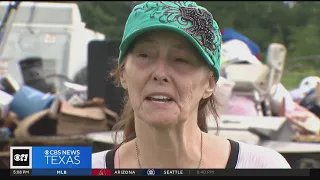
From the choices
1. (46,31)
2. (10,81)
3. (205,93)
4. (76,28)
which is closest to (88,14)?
(10,81)

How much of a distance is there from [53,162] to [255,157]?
0.26 m

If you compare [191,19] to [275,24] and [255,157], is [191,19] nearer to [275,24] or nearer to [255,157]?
[255,157]

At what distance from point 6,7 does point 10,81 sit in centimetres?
61

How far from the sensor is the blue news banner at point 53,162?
734 mm

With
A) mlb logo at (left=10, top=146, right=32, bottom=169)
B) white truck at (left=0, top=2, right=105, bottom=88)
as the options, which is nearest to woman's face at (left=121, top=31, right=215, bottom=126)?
mlb logo at (left=10, top=146, right=32, bottom=169)

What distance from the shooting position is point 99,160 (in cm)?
67

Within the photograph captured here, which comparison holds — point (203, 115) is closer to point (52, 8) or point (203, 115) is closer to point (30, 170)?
point (30, 170)

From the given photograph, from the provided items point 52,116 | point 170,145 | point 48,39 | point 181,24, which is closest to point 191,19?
point 181,24

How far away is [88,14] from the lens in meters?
2.01

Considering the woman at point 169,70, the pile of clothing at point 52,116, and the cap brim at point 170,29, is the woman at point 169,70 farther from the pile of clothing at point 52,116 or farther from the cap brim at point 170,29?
the pile of clothing at point 52,116

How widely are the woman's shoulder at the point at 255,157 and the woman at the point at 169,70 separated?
0.05 metres

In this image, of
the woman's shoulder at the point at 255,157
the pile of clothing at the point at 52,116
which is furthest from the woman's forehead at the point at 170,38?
the pile of clothing at the point at 52,116

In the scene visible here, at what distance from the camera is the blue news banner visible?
734 millimetres
